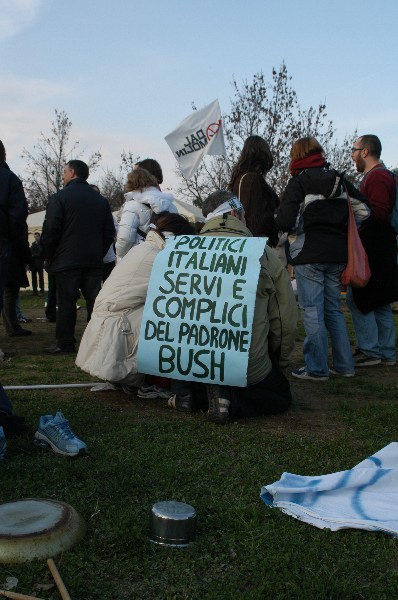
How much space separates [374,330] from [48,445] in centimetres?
402

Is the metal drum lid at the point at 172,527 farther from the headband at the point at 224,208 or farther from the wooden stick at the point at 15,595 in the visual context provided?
the headband at the point at 224,208

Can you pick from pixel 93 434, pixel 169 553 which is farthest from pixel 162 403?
pixel 169 553

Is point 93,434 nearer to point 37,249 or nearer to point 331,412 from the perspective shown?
point 331,412

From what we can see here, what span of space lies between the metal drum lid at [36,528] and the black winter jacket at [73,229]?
177 inches

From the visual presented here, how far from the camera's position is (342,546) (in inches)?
100

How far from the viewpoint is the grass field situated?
7.36 feet

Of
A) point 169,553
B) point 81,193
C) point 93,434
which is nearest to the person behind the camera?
point 169,553

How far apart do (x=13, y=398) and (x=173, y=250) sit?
1.52m

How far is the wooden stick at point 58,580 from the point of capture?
2.07m

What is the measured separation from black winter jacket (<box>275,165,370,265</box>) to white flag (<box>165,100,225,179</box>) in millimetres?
3145

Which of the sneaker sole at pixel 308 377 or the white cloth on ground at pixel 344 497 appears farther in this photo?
the sneaker sole at pixel 308 377

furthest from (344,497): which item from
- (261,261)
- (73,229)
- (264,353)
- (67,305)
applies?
(73,229)

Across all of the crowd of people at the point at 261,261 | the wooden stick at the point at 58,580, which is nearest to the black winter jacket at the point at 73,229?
the crowd of people at the point at 261,261

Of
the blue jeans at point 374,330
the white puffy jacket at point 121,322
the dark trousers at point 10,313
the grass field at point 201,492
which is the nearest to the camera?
the grass field at point 201,492
